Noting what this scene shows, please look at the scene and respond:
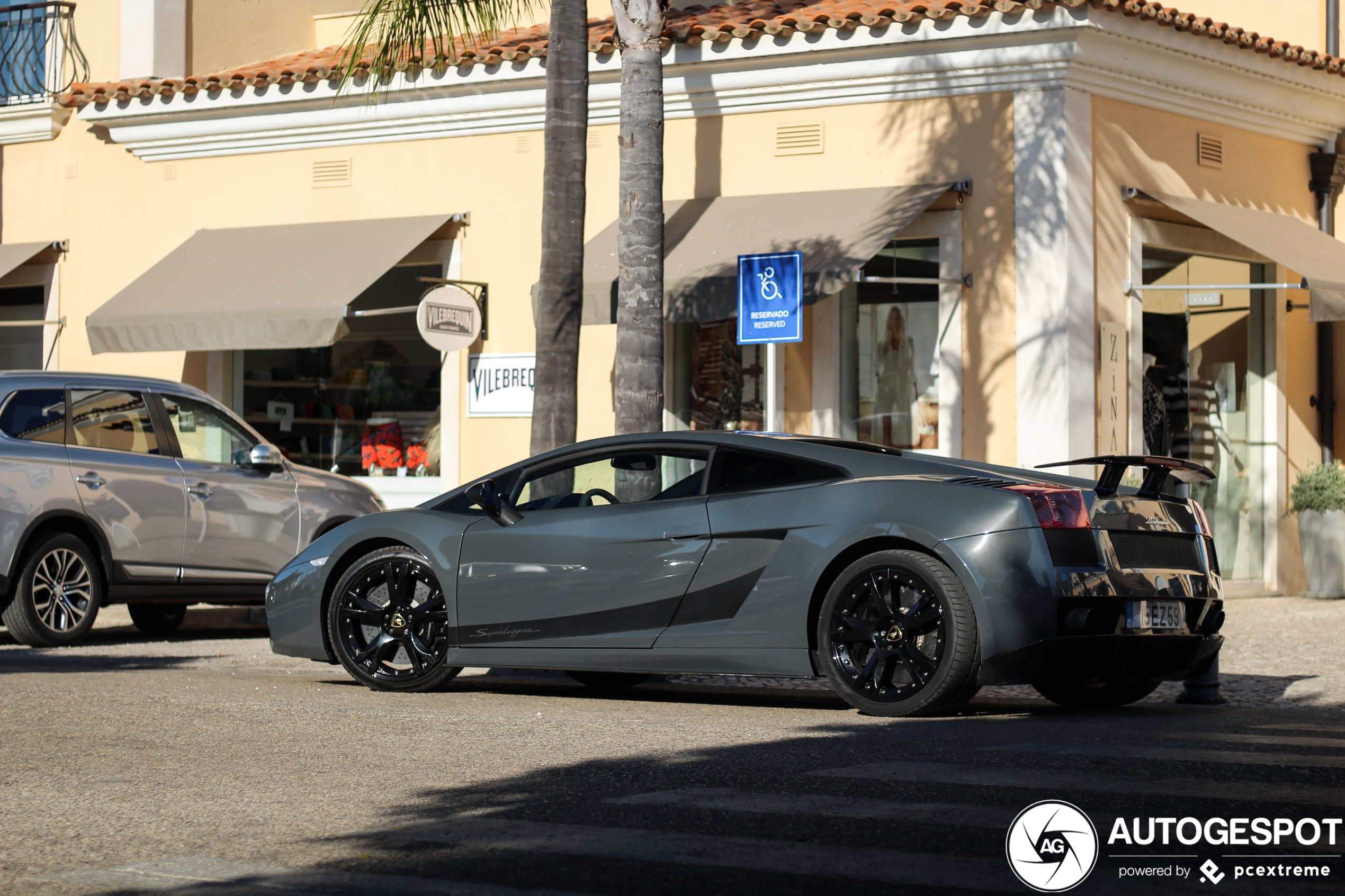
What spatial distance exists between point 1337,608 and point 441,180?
9.38m

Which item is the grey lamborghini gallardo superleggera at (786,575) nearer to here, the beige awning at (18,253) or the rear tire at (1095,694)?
the rear tire at (1095,694)

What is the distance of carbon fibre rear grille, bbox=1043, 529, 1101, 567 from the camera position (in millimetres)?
7305

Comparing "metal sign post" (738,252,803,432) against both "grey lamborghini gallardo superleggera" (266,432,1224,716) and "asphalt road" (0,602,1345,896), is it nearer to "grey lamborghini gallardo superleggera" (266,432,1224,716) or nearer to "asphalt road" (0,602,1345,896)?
"grey lamborghini gallardo superleggera" (266,432,1224,716)

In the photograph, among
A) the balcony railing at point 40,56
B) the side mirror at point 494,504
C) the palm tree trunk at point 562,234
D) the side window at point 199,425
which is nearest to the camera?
the side mirror at point 494,504

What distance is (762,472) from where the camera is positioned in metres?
8.08

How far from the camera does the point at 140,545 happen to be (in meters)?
12.0

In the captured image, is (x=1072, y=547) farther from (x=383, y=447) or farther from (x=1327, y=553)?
(x=383, y=447)

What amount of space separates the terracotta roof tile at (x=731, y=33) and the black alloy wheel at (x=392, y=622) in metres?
5.41

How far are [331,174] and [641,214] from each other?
6.75 m

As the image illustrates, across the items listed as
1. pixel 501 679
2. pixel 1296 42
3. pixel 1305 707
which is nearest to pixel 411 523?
pixel 501 679

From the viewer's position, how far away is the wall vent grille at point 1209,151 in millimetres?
15805

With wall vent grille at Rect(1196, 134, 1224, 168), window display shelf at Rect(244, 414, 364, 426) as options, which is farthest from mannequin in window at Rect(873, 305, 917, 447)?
window display shelf at Rect(244, 414, 364, 426)

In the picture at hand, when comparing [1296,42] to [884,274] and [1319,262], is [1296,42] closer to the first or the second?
[1319,262]

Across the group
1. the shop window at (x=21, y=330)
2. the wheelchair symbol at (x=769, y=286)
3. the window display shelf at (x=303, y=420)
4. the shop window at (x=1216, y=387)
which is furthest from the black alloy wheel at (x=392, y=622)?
the shop window at (x=21, y=330)
